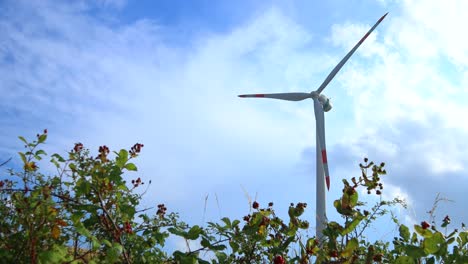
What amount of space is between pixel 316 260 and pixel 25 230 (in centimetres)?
278

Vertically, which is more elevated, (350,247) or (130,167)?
(130,167)

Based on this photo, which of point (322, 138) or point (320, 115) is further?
point (320, 115)

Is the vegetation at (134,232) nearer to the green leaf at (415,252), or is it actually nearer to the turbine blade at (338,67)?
the green leaf at (415,252)

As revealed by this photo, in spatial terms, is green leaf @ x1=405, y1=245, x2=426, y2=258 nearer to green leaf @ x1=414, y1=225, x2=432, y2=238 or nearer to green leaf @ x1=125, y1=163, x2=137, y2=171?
green leaf @ x1=414, y1=225, x2=432, y2=238

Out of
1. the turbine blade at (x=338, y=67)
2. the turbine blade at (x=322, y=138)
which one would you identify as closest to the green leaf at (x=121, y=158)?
the turbine blade at (x=322, y=138)

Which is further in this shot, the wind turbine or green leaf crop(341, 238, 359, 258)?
the wind turbine

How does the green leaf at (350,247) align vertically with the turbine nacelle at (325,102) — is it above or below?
below

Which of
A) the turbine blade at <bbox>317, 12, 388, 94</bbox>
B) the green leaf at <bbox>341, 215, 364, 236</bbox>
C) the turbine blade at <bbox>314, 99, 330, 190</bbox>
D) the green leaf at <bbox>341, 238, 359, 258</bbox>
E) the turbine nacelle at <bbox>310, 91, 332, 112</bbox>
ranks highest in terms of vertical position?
the turbine blade at <bbox>317, 12, 388, 94</bbox>

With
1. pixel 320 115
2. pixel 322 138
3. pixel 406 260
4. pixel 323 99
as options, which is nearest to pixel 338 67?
pixel 323 99

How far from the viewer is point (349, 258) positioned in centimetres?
450

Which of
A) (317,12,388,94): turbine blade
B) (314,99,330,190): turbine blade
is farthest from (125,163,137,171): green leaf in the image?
(317,12,388,94): turbine blade

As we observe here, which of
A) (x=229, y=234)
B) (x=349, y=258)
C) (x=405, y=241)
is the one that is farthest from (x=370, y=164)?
(x=229, y=234)

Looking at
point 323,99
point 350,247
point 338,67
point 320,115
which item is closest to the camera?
point 350,247

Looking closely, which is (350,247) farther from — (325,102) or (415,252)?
(325,102)
